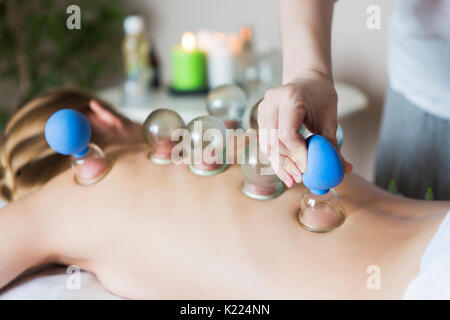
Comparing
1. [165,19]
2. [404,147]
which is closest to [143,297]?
[404,147]

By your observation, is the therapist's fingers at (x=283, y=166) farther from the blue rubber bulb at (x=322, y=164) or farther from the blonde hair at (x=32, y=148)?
the blonde hair at (x=32, y=148)

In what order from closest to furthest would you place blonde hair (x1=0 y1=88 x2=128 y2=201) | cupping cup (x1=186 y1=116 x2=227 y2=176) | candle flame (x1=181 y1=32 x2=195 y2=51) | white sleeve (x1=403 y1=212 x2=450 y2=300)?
white sleeve (x1=403 y1=212 x2=450 y2=300)
cupping cup (x1=186 y1=116 x2=227 y2=176)
blonde hair (x1=0 y1=88 x2=128 y2=201)
candle flame (x1=181 y1=32 x2=195 y2=51)

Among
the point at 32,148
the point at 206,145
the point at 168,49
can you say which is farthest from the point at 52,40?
the point at 206,145

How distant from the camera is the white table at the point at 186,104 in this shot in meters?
1.55

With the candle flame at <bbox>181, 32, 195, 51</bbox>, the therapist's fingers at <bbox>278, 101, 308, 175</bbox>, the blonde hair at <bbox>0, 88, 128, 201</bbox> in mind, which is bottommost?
the blonde hair at <bbox>0, 88, 128, 201</bbox>

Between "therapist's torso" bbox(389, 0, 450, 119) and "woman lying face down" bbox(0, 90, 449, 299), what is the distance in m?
0.38

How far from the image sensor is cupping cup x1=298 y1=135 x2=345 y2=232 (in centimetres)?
52

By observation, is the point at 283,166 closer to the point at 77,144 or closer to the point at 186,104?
the point at 77,144

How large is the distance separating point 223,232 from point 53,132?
0.30m

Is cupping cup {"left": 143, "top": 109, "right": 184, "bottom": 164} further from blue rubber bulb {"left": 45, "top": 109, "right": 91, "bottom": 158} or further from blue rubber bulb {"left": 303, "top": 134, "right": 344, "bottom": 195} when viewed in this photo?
blue rubber bulb {"left": 303, "top": 134, "right": 344, "bottom": 195}

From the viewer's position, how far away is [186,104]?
65.8 inches

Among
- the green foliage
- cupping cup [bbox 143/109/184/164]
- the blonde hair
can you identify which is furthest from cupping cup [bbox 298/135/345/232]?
the green foliage

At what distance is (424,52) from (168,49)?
1756mm

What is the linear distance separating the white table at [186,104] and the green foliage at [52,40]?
1.71 ft
